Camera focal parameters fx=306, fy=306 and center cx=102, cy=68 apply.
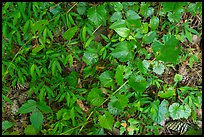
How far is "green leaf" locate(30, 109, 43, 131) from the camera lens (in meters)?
1.86

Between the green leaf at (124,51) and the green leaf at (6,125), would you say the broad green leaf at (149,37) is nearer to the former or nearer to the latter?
the green leaf at (124,51)

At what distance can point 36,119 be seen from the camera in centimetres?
186

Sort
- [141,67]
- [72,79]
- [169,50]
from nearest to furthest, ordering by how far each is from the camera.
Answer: [169,50], [141,67], [72,79]

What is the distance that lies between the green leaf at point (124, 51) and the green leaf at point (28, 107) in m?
0.58

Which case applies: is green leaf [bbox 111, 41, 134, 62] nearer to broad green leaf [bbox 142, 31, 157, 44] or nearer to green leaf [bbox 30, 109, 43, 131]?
broad green leaf [bbox 142, 31, 157, 44]

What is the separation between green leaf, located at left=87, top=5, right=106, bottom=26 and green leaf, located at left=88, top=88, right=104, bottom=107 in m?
0.39

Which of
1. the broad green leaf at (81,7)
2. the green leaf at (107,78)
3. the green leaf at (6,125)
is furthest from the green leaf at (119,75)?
the green leaf at (6,125)

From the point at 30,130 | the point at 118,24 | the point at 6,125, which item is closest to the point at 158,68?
the point at 118,24

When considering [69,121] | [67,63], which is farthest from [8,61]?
[69,121]

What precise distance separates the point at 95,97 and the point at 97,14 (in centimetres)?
49

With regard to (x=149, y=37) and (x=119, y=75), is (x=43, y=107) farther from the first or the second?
(x=149, y=37)

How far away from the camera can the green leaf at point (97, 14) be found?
1738 mm

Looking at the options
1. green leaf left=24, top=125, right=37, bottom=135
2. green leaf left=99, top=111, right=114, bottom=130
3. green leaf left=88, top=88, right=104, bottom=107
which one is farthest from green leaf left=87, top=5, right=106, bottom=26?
green leaf left=24, top=125, right=37, bottom=135

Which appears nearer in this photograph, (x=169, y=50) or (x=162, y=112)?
(x=169, y=50)
